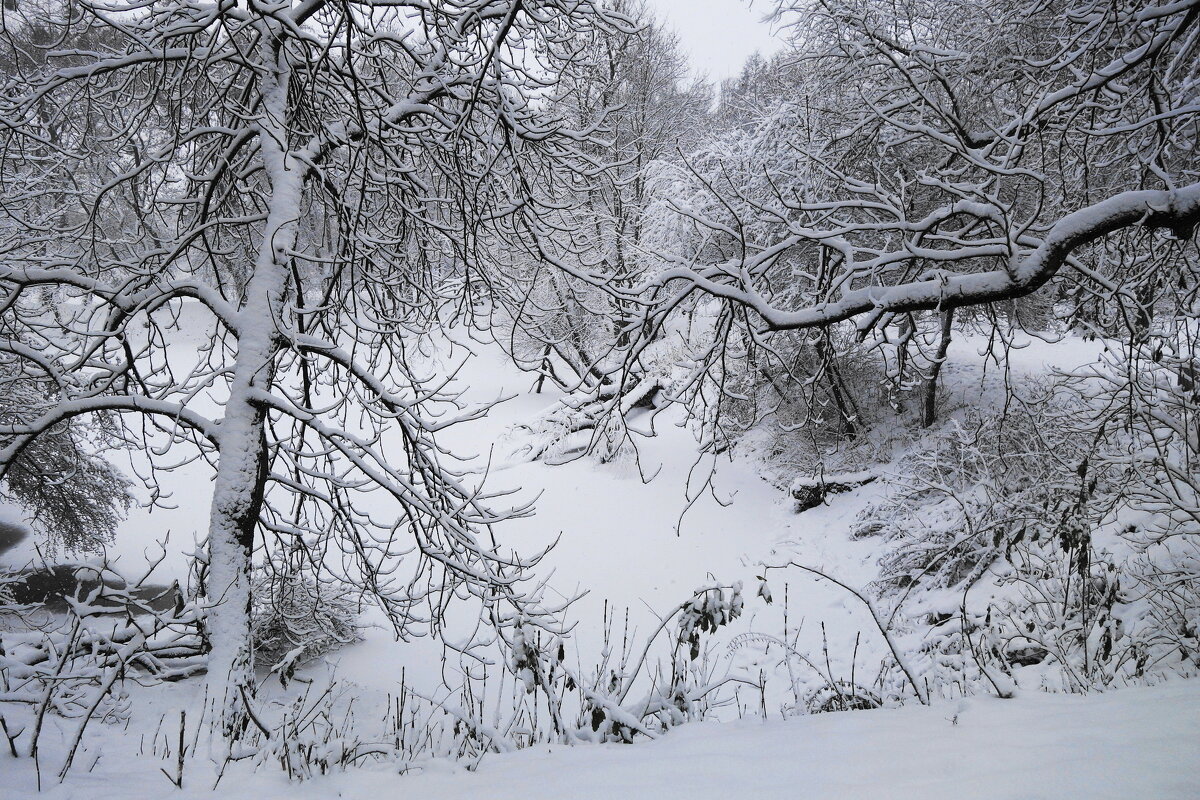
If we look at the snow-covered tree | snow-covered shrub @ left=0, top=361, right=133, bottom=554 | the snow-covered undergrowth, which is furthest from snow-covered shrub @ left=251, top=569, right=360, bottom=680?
the snow-covered tree

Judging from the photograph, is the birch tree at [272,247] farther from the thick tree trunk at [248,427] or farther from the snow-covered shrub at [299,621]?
the snow-covered shrub at [299,621]

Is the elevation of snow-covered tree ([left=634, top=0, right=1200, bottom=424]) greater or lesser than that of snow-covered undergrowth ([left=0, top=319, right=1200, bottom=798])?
greater

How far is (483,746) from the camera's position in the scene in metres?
3.08

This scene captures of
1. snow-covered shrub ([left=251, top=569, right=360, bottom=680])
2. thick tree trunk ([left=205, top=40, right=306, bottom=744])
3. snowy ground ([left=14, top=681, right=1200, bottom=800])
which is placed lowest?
snowy ground ([left=14, top=681, right=1200, bottom=800])

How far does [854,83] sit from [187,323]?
26.6 meters

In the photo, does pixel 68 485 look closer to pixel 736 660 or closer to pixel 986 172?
pixel 736 660

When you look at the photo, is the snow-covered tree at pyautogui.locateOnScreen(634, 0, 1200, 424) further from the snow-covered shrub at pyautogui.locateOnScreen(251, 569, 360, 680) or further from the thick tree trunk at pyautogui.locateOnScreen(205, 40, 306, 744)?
the snow-covered shrub at pyautogui.locateOnScreen(251, 569, 360, 680)

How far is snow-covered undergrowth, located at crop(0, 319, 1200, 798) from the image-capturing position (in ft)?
7.79

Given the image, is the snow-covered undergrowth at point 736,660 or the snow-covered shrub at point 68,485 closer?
the snow-covered undergrowth at point 736,660

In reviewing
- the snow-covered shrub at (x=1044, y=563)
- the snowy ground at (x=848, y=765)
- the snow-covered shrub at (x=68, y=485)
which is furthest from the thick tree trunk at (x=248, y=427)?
the snow-covered shrub at (x=1044, y=563)

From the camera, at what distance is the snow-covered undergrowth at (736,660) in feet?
7.79

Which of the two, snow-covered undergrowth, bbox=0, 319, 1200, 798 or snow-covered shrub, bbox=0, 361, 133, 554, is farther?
snow-covered shrub, bbox=0, 361, 133, 554

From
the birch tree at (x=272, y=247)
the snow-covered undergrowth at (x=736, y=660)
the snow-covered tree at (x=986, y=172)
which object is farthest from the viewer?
the birch tree at (x=272, y=247)

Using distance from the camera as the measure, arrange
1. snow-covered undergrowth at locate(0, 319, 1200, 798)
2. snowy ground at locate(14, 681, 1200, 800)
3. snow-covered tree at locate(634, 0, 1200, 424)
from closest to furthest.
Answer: snowy ground at locate(14, 681, 1200, 800) → snow-covered undergrowth at locate(0, 319, 1200, 798) → snow-covered tree at locate(634, 0, 1200, 424)
